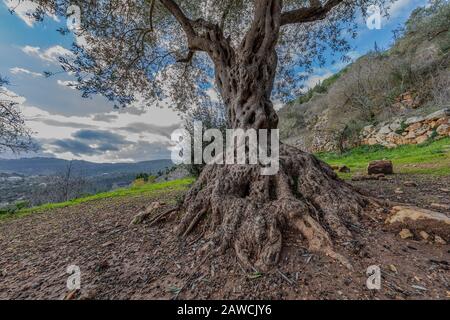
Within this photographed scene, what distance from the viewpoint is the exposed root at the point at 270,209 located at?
264 centimetres

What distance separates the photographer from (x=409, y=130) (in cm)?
1434

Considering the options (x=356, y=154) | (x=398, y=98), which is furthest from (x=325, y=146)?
(x=398, y=98)

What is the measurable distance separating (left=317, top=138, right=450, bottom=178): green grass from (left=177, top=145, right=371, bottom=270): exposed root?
5.69m

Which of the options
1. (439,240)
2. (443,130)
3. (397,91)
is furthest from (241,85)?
(397,91)

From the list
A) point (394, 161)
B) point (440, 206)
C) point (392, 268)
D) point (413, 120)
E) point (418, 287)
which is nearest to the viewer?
point (418, 287)

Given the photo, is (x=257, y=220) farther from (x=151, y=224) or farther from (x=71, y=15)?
(x=71, y=15)

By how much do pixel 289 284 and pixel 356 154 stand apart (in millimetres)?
17580

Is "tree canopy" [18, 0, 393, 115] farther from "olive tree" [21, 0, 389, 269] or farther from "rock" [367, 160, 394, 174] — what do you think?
"rock" [367, 160, 394, 174]

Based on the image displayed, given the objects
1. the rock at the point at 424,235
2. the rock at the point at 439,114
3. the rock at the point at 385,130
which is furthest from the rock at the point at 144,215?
the rock at the point at 385,130

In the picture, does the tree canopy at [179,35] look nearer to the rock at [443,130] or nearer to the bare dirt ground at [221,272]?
the bare dirt ground at [221,272]

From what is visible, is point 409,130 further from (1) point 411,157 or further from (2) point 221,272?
(2) point 221,272

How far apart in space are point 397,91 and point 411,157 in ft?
38.8
